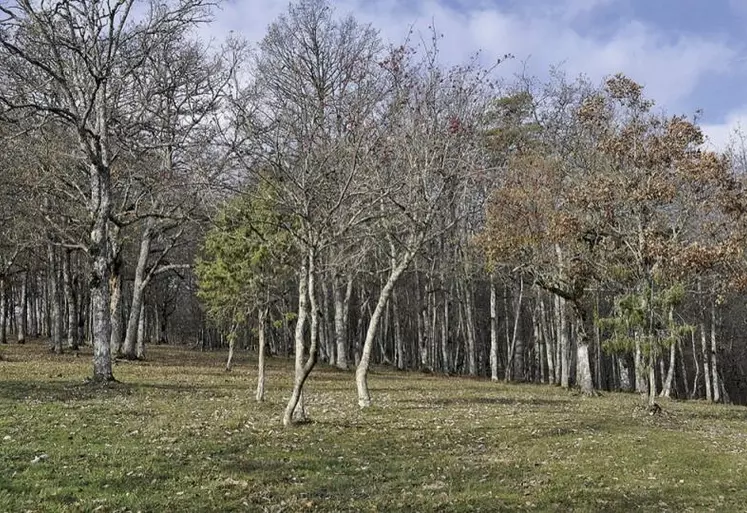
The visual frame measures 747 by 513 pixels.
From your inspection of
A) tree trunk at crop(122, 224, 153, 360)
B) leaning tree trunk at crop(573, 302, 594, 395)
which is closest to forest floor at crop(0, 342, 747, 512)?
leaning tree trunk at crop(573, 302, 594, 395)

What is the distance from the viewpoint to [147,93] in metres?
24.5

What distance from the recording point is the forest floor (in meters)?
8.33

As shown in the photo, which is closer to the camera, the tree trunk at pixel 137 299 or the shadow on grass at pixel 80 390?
the shadow on grass at pixel 80 390

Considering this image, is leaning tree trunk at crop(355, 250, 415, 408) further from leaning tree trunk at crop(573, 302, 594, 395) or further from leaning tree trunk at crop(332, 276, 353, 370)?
leaning tree trunk at crop(332, 276, 353, 370)

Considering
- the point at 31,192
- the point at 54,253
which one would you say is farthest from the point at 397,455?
the point at 54,253

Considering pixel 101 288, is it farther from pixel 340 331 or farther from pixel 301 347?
pixel 340 331

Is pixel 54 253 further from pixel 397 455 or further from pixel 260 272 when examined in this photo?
pixel 397 455

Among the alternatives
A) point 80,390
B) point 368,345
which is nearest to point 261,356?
point 368,345

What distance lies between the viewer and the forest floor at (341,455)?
328 inches

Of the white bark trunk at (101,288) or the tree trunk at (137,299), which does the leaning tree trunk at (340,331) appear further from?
the white bark trunk at (101,288)

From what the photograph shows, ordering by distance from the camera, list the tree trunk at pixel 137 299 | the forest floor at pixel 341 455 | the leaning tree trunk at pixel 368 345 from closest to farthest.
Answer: the forest floor at pixel 341 455 → the leaning tree trunk at pixel 368 345 → the tree trunk at pixel 137 299

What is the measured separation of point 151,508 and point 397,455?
4841mm

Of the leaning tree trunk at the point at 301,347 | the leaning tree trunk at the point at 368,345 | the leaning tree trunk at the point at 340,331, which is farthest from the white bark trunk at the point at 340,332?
the leaning tree trunk at the point at 301,347

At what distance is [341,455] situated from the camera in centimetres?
1106
